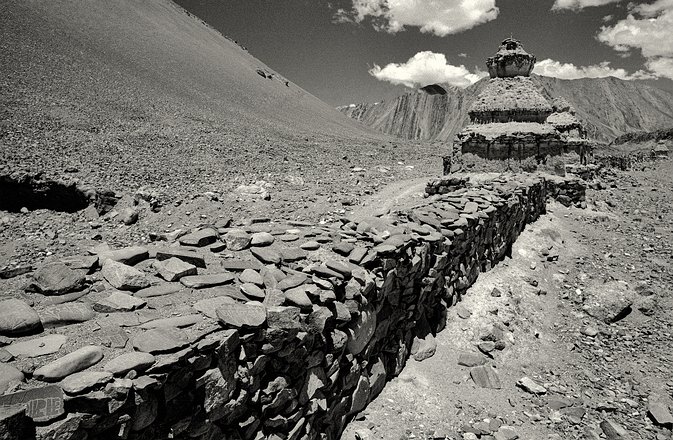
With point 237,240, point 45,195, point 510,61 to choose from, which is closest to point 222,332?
point 237,240

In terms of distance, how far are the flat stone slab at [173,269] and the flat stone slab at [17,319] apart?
917 millimetres

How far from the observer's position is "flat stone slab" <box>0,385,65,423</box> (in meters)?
1.73

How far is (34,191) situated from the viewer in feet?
33.6

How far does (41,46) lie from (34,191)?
17872mm

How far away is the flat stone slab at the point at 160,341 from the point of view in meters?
2.22

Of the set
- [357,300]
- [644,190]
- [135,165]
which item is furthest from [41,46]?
[644,190]

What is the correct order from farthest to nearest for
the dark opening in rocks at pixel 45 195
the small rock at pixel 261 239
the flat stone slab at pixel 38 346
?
1. the dark opening in rocks at pixel 45 195
2. the small rock at pixel 261 239
3. the flat stone slab at pixel 38 346

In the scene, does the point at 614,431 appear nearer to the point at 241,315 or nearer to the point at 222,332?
the point at 241,315

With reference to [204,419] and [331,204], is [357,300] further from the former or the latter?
[331,204]

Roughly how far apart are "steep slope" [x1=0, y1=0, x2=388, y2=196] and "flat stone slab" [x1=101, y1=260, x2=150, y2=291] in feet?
30.0

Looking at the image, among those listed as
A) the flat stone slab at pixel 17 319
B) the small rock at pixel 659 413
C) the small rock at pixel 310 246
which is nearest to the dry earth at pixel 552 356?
the small rock at pixel 659 413

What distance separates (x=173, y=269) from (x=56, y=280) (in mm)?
801

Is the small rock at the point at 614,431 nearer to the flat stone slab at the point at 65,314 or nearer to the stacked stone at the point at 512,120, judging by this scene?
the flat stone slab at the point at 65,314

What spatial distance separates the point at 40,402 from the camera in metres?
1.78
